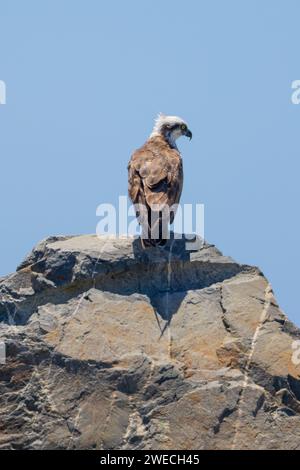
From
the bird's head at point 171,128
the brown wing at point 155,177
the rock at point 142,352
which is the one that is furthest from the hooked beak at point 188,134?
the rock at point 142,352

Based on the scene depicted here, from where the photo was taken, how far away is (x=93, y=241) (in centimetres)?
1714

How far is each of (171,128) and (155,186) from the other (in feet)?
8.00

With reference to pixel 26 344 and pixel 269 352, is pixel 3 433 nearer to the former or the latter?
pixel 26 344

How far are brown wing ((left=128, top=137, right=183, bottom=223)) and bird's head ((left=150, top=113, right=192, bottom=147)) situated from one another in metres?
1.02

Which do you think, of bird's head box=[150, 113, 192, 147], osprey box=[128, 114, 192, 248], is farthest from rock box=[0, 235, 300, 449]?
bird's head box=[150, 113, 192, 147]

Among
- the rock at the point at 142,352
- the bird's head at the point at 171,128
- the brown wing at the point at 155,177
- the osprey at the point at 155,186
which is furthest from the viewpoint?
the bird's head at the point at 171,128

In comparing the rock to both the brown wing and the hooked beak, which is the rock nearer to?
the brown wing

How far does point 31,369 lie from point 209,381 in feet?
6.06

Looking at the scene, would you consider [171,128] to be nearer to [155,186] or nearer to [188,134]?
[188,134]

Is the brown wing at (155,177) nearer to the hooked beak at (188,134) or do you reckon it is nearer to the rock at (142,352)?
the rock at (142,352)

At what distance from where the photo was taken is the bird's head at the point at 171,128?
20094 mm

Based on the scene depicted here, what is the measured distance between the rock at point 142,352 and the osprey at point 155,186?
231 millimetres

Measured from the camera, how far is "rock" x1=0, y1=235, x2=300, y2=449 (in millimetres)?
15492

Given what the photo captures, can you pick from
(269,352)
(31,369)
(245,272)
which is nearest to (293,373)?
(269,352)
